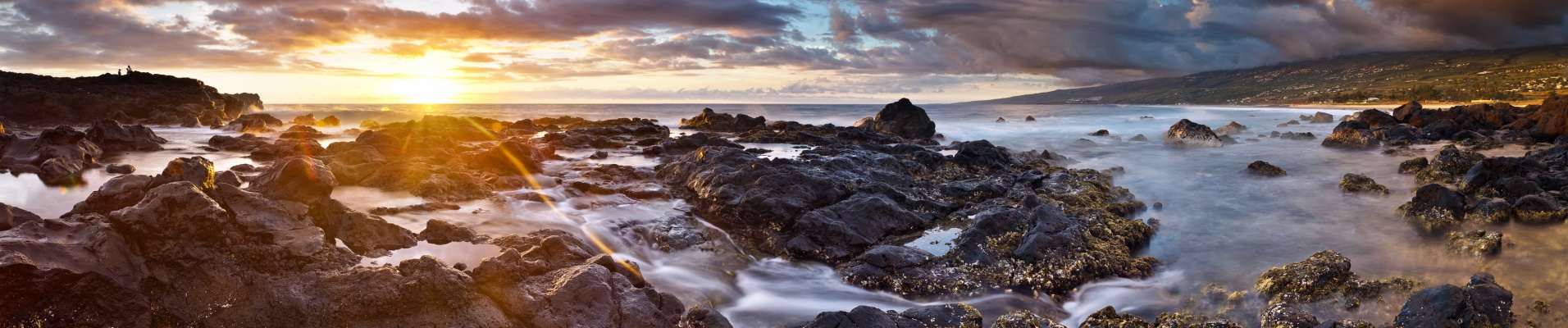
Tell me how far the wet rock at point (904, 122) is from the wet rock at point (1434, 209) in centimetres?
2129

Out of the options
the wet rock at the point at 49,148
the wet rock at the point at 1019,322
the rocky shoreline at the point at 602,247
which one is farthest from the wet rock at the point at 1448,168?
the wet rock at the point at 49,148

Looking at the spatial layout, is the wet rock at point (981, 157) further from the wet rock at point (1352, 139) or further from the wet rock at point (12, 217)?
the wet rock at point (12, 217)

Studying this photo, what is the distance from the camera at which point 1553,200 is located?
→ 39.0 ft

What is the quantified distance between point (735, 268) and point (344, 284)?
5203 mm

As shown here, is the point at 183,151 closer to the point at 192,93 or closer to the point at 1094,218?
the point at 1094,218

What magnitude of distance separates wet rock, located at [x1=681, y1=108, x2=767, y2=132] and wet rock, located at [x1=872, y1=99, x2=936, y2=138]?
654cm

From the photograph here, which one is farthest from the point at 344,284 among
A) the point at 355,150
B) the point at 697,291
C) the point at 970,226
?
the point at 355,150

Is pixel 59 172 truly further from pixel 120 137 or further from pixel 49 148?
pixel 120 137

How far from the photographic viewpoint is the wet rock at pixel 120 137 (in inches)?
837

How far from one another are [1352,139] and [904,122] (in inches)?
726

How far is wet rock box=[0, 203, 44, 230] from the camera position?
5543 millimetres

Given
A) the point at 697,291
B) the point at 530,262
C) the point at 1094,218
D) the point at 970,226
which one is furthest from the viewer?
the point at 1094,218

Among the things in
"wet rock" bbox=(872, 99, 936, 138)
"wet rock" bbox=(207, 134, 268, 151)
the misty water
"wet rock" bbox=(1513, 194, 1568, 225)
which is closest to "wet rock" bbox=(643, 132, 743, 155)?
the misty water

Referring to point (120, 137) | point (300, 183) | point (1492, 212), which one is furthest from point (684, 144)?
point (1492, 212)
